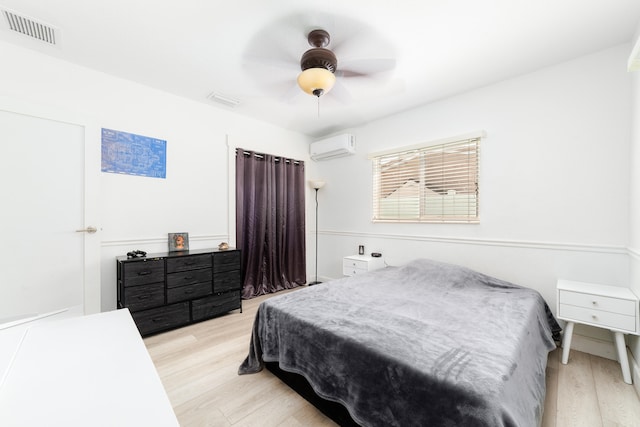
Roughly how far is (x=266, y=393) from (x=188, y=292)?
149 cm

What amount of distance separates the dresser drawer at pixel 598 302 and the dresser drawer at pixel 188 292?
327 centimetres

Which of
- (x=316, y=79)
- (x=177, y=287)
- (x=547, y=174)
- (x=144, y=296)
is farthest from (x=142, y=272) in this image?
(x=547, y=174)

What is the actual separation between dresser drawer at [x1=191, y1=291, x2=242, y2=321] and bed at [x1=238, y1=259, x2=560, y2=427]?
3.62ft

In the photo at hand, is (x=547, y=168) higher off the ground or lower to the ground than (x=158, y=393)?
higher

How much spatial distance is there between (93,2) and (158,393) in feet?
7.98

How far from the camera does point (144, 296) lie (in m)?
2.49

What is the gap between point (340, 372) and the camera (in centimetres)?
144

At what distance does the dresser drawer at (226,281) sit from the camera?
298 centimetres

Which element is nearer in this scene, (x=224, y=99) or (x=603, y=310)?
(x=603, y=310)

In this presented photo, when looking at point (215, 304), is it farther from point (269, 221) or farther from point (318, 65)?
point (318, 65)

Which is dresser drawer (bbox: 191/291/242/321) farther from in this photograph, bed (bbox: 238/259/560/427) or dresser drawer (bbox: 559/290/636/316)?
dresser drawer (bbox: 559/290/636/316)

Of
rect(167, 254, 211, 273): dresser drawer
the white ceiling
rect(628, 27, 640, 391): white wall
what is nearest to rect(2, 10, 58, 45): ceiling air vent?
the white ceiling

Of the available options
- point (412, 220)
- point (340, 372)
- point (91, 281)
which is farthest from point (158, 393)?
point (412, 220)

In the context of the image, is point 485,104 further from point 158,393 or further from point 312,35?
point 158,393
